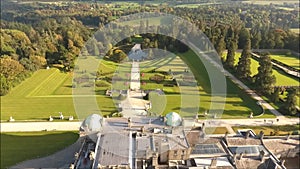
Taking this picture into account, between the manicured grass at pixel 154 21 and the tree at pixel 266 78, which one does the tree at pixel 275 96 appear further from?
the manicured grass at pixel 154 21

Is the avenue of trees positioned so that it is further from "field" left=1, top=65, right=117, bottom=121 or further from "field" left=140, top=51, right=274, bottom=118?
"field" left=140, top=51, right=274, bottom=118

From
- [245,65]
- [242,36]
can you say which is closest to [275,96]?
[245,65]

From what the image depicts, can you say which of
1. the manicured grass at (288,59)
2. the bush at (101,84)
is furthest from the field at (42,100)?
the manicured grass at (288,59)

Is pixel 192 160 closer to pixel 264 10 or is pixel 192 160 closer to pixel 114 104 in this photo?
pixel 114 104

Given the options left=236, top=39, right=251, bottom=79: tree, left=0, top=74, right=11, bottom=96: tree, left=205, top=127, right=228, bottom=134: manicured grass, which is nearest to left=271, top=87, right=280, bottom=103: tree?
left=236, top=39, right=251, bottom=79: tree

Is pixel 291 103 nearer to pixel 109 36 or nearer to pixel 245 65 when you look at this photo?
pixel 245 65
